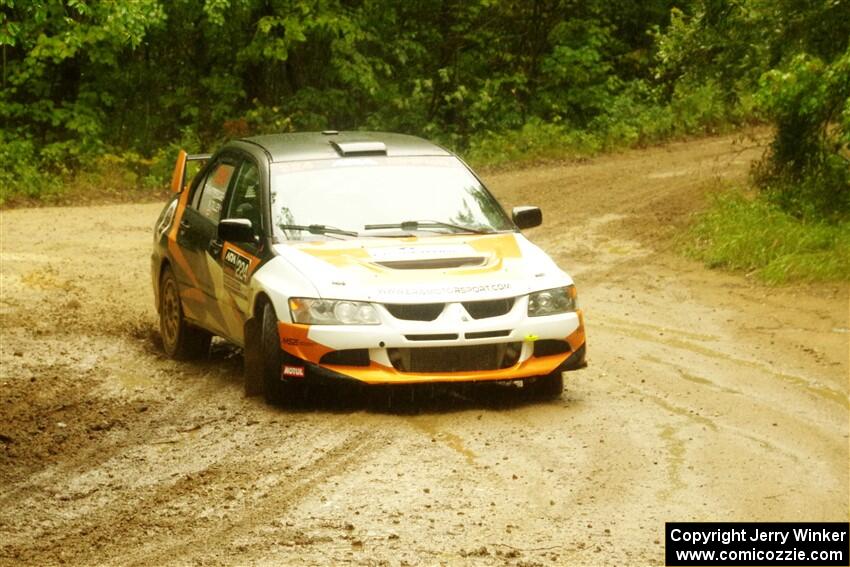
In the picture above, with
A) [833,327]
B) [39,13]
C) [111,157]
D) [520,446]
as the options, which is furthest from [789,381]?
[111,157]

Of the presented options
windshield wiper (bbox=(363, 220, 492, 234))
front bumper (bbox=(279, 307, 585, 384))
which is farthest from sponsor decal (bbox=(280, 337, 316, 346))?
windshield wiper (bbox=(363, 220, 492, 234))

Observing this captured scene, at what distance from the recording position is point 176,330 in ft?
37.2

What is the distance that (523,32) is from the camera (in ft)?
98.2

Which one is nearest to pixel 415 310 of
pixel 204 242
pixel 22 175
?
pixel 204 242

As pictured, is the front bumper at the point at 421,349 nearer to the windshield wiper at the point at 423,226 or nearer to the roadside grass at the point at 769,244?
the windshield wiper at the point at 423,226

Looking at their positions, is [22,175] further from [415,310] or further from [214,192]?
[415,310]

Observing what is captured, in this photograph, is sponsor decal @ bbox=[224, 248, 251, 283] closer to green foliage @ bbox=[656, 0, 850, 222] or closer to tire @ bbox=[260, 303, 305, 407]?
tire @ bbox=[260, 303, 305, 407]

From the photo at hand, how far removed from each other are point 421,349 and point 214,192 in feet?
9.11

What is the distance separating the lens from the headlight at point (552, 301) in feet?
29.6

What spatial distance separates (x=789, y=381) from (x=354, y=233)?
11.0 feet

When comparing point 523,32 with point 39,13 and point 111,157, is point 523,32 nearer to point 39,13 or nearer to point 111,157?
point 111,157

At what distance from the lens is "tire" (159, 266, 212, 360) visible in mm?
11195

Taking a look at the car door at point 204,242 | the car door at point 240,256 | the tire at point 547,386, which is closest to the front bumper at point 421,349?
the tire at point 547,386

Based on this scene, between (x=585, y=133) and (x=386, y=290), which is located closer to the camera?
(x=386, y=290)
